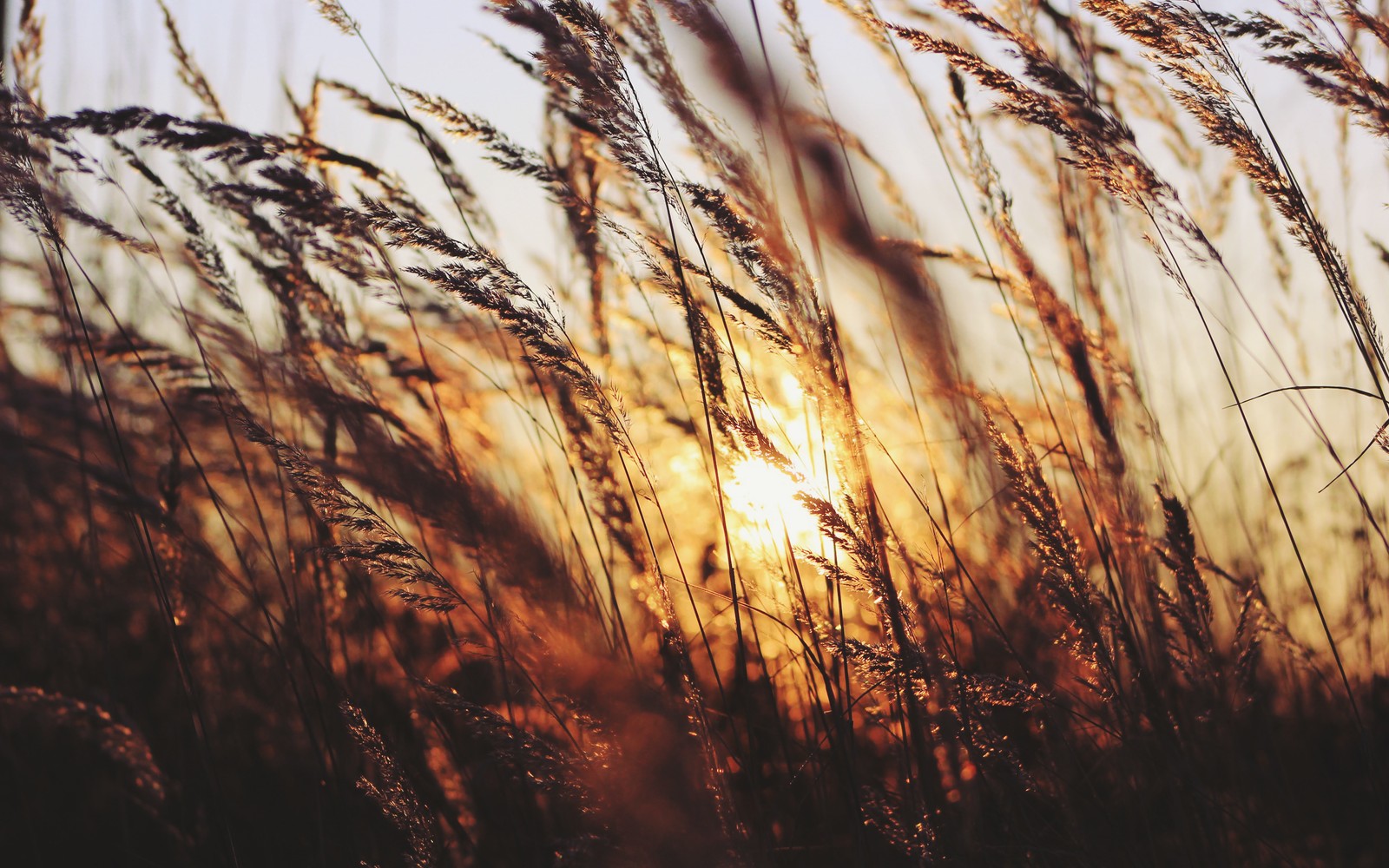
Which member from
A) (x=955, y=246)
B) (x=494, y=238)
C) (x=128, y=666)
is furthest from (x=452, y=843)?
(x=955, y=246)

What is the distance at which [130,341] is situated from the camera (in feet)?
5.73

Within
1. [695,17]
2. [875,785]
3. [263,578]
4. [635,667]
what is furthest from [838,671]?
[263,578]

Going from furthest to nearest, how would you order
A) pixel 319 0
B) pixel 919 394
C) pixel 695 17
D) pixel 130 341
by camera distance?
pixel 319 0, pixel 919 394, pixel 130 341, pixel 695 17

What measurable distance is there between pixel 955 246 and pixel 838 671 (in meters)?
0.86

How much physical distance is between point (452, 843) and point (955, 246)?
1474 millimetres

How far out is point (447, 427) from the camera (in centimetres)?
190

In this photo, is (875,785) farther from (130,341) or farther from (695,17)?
(130,341)

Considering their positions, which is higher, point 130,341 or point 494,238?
point 494,238

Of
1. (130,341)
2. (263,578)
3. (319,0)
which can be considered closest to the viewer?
(130,341)

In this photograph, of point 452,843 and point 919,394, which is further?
point 919,394

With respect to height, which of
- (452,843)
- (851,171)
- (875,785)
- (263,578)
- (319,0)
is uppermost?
(319,0)

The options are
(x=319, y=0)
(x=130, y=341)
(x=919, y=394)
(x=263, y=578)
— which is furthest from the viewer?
(x=263, y=578)

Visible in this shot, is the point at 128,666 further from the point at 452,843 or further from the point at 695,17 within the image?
the point at 695,17

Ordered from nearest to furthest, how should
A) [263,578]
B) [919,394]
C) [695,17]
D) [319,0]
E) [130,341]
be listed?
[695,17] < [130,341] < [919,394] < [319,0] < [263,578]
